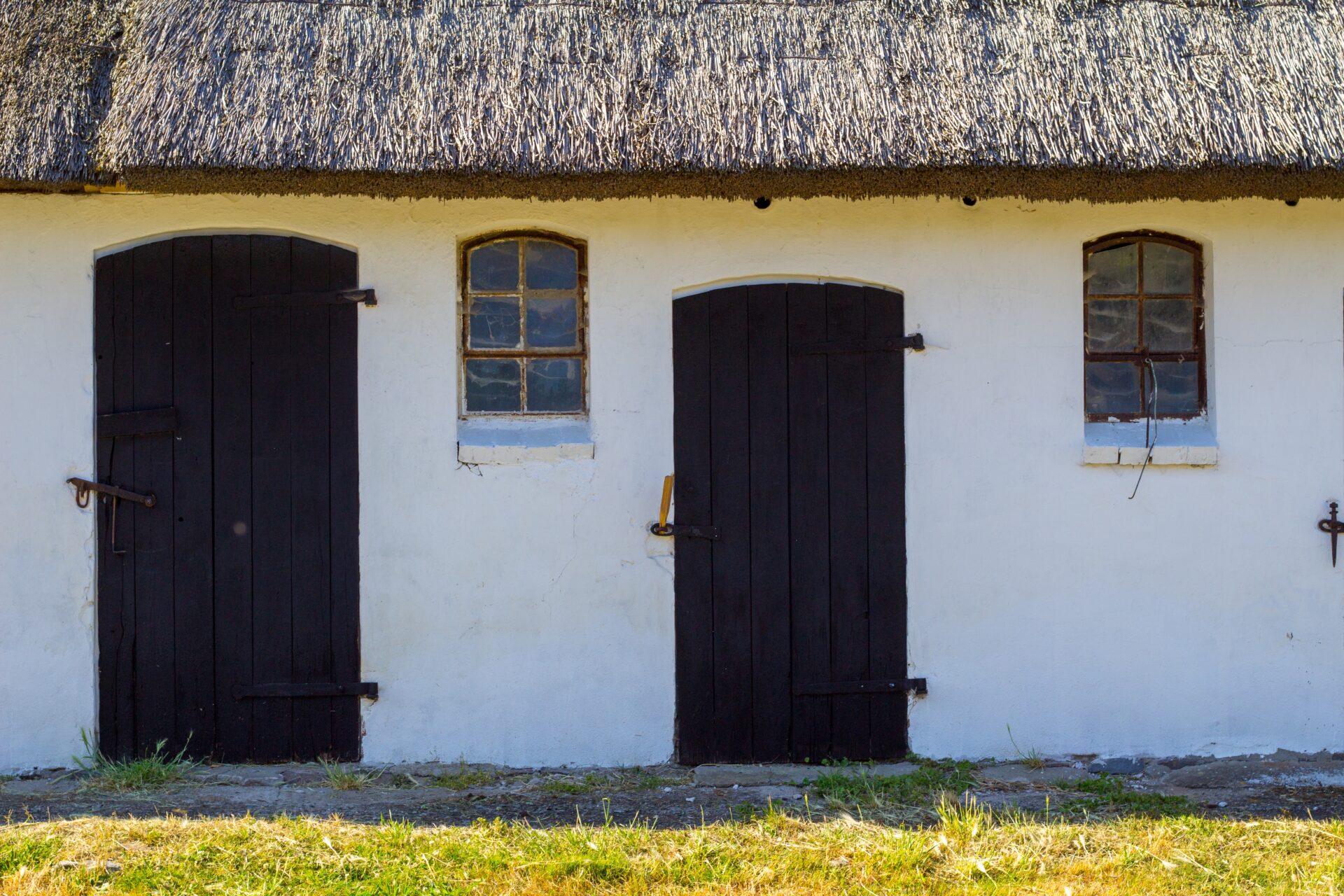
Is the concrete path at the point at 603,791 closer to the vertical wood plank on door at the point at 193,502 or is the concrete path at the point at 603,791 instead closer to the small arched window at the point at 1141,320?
the vertical wood plank on door at the point at 193,502

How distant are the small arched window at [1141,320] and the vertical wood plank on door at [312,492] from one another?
3205mm

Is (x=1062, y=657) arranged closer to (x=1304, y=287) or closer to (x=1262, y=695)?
(x=1262, y=695)

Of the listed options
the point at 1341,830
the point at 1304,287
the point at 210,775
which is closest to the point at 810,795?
the point at 1341,830

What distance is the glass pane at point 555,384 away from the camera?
16.9 feet

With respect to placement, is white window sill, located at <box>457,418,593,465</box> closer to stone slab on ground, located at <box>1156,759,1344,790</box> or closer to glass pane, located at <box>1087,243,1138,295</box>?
glass pane, located at <box>1087,243,1138,295</box>

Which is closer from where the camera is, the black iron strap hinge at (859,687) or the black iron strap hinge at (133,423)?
the black iron strap hinge at (133,423)

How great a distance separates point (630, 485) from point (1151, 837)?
2.33m

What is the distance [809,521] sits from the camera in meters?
5.09

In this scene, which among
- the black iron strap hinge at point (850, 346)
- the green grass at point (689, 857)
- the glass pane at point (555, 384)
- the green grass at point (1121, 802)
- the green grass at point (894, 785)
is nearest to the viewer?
the green grass at point (689, 857)

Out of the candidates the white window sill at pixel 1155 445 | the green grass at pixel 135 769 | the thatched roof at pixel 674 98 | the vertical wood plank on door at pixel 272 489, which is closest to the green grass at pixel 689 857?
the green grass at pixel 135 769

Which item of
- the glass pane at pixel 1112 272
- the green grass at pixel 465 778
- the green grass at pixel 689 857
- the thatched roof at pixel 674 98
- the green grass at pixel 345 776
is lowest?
the green grass at pixel 689 857

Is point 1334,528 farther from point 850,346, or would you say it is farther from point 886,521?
point 850,346

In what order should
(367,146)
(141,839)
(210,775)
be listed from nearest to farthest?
(141,839), (367,146), (210,775)

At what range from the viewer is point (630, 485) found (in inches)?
199
